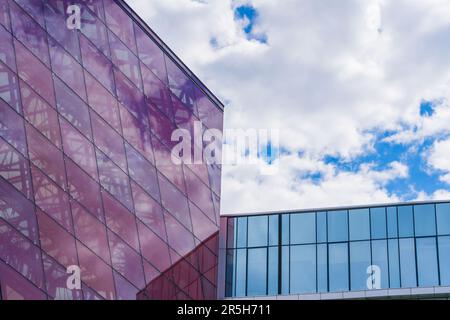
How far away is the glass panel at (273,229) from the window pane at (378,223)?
6251 millimetres

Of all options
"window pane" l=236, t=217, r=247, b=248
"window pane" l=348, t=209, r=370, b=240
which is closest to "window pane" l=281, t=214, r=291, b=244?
"window pane" l=236, t=217, r=247, b=248

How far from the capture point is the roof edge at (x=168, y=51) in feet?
148

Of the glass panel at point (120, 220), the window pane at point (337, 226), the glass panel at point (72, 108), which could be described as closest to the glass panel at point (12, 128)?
the glass panel at point (72, 108)

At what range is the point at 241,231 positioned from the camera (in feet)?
191

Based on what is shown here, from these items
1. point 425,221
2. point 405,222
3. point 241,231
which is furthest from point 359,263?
point 241,231

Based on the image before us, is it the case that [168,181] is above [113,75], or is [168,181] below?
below

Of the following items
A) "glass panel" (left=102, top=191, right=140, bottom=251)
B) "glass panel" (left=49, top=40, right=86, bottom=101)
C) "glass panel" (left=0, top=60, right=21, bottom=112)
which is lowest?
"glass panel" (left=102, top=191, right=140, bottom=251)

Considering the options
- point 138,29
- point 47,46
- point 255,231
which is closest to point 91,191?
point 47,46

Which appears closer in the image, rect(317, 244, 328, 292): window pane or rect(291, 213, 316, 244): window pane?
rect(317, 244, 328, 292): window pane

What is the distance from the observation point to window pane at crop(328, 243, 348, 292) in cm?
5554

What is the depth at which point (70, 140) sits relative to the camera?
38.1m

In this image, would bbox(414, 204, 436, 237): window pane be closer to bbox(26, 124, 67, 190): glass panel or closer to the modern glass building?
the modern glass building

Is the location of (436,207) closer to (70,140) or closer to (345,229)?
(345,229)
